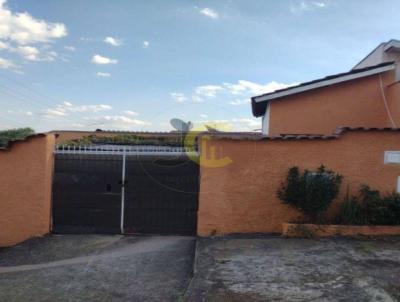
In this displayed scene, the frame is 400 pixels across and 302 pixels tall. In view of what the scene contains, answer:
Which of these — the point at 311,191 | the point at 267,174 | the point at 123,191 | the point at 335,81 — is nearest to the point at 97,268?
the point at 123,191

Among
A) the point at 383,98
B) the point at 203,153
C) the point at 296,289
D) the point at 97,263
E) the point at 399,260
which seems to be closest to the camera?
the point at 296,289

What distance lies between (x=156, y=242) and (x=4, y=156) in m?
3.68

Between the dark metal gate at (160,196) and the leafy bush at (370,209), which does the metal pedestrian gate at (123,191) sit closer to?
the dark metal gate at (160,196)

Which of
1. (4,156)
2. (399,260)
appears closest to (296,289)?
(399,260)

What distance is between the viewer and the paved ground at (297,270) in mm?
4668

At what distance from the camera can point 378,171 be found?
25.5 feet

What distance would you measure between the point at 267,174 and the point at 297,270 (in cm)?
264

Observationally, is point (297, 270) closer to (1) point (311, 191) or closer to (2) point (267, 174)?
(1) point (311, 191)

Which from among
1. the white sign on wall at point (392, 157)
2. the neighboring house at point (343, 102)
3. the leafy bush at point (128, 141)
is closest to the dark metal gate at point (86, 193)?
the leafy bush at point (128, 141)

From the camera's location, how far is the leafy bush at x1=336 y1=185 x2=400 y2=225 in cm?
737

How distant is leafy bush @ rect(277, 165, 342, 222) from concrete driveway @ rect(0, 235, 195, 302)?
2.14m

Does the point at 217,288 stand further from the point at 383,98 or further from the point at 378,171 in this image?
the point at 383,98

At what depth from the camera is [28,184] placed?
8188 millimetres

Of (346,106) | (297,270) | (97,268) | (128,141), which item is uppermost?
(346,106)
